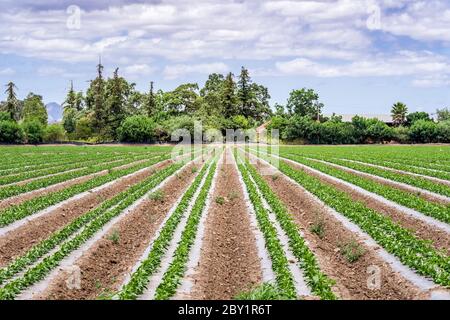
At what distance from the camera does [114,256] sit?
1195 cm

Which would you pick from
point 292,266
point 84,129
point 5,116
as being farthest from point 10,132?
point 292,266

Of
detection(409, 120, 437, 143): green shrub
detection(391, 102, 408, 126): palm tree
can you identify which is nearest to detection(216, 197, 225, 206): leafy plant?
detection(409, 120, 437, 143): green shrub

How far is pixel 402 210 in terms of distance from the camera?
52.4 feet

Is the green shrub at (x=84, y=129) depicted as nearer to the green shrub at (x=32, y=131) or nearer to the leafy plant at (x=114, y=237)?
the green shrub at (x=32, y=131)

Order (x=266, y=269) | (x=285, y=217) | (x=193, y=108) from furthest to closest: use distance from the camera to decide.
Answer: (x=193, y=108) < (x=285, y=217) < (x=266, y=269)

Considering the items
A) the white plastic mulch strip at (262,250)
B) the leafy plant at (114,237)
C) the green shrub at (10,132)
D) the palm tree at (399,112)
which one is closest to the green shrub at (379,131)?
the palm tree at (399,112)

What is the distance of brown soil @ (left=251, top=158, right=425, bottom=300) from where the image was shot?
361 inches

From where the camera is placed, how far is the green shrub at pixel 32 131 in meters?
75.7

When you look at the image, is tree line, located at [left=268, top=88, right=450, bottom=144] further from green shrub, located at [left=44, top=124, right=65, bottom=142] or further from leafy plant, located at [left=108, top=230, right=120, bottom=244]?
leafy plant, located at [left=108, top=230, right=120, bottom=244]

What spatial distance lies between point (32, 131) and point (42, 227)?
6588 centimetres

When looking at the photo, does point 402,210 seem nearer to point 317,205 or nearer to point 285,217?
point 317,205

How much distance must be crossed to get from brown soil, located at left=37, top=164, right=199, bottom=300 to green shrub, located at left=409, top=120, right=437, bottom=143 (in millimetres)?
70540

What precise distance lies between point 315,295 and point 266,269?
1807 millimetres
